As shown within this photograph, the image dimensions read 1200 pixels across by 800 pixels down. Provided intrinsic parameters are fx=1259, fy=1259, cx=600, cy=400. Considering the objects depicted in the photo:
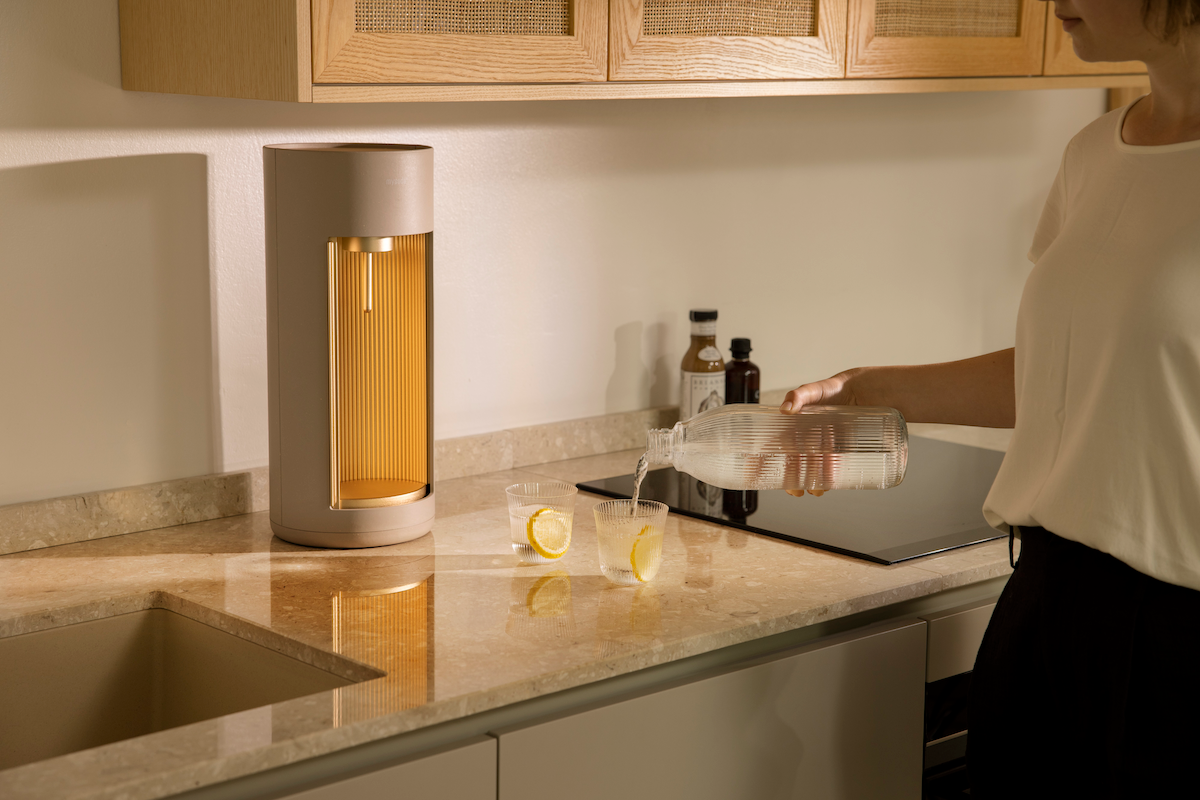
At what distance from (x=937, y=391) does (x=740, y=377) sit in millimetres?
579

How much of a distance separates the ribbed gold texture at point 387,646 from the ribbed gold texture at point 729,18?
729 millimetres

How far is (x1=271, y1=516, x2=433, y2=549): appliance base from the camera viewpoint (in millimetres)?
1483

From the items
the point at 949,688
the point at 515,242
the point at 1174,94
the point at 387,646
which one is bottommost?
the point at 949,688

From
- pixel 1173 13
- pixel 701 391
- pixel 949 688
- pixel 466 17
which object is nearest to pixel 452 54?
pixel 466 17

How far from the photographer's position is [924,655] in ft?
4.67

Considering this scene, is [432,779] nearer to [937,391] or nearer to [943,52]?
→ [937,391]

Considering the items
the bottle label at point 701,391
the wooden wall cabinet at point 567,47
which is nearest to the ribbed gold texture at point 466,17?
the wooden wall cabinet at point 567,47

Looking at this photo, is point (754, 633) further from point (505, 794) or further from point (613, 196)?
point (613, 196)

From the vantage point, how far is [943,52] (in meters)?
1.85

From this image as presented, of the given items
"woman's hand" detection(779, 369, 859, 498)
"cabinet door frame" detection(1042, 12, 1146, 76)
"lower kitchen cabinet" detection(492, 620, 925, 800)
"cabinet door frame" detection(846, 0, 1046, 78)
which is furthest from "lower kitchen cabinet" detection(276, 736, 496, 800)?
"cabinet door frame" detection(1042, 12, 1146, 76)

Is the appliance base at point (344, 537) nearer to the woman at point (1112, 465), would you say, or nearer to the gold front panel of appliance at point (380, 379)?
the gold front panel of appliance at point (380, 379)

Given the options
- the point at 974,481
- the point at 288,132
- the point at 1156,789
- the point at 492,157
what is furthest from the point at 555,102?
the point at 1156,789

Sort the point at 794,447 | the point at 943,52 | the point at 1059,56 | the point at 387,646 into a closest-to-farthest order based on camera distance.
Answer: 1. the point at 387,646
2. the point at 794,447
3. the point at 943,52
4. the point at 1059,56

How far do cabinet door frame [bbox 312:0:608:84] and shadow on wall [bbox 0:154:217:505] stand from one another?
382 millimetres
